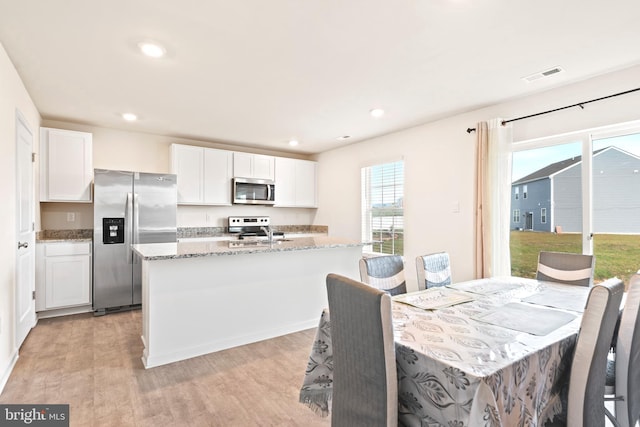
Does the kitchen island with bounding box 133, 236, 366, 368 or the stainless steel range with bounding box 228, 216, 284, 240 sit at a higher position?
the stainless steel range with bounding box 228, 216, 284, 240

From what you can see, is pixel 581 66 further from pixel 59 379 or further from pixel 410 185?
pixel 59 379

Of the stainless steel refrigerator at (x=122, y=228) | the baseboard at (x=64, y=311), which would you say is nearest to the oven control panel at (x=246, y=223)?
the stainless steel refrigerator at (x=122, y=228)

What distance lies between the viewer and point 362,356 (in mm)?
1202

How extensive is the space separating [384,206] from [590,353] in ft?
12.6

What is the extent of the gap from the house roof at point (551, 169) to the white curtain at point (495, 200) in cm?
25

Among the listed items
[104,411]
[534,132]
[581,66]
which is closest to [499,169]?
[534,132]

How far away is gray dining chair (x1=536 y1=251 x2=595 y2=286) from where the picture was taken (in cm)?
236

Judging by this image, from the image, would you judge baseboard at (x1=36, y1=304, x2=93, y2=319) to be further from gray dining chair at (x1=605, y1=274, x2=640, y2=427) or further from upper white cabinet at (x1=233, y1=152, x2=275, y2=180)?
gray dining chair at (x1=605, y1=274, x2=640, y2=427)

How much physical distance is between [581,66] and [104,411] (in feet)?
14.0

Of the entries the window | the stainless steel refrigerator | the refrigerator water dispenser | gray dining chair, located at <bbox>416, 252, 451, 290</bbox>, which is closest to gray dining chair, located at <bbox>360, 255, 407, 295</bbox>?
gray dining chair, located at <bbox>416, 252, 451, 290</bbox>

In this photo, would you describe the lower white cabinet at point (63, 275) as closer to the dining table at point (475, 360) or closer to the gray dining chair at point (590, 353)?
the dining table at point (475, 360)

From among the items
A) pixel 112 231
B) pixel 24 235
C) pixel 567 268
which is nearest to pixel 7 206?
pixel 24 235

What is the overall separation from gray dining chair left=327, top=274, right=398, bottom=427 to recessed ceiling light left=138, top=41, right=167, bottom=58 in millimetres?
2154

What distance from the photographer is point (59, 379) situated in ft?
7.70
